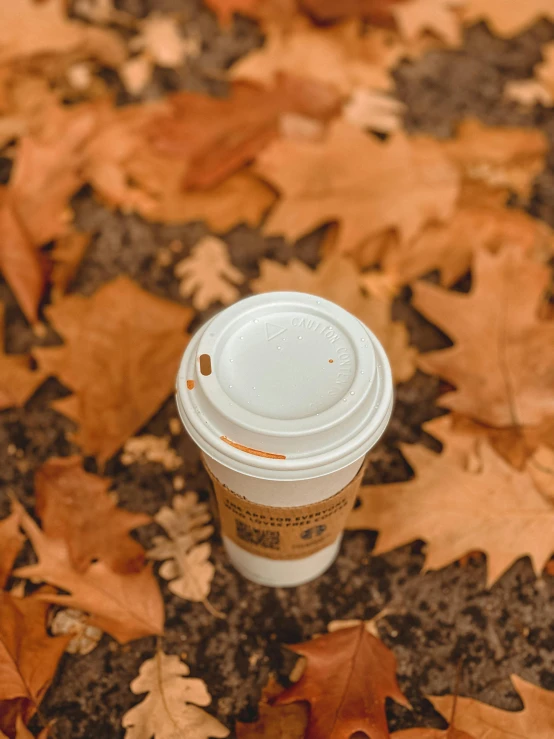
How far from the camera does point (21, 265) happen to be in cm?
189

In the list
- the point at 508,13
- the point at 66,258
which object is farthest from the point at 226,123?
the point at 508,13

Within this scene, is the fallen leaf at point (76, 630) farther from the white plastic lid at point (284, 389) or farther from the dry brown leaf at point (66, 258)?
the dry brown leaf at point (66, 258)

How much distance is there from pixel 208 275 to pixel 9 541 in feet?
3.04

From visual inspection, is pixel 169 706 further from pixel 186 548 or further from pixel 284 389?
pixel 284 389

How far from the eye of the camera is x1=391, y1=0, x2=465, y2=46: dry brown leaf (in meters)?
2.58

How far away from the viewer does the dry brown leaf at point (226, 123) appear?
84.2 inches

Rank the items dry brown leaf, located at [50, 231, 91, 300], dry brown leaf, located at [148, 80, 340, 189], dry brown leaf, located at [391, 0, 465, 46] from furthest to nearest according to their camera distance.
→ 1. dry brown leaf, located at [391, 0, 465, 46]
2. dry brown leaf, located at [148, 80, 340, 189]
3. dry brown leaf, located at [50, 231, 91, 300]

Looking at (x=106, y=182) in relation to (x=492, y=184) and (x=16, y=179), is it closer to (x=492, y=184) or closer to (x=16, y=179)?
(x=16, y=179)

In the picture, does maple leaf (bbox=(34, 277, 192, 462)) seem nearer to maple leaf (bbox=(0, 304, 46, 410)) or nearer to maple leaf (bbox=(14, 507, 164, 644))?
maple leaf (bbox=(0, 304, 46, 410))

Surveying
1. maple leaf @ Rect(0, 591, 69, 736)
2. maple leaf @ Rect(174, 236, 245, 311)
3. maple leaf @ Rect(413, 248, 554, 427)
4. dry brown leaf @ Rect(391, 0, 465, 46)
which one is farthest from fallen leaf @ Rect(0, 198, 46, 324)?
dry brown leaf @ Rect(391, 0, 465, 46)

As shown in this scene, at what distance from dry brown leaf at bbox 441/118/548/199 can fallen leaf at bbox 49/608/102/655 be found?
68.4 inches

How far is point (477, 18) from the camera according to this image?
2.67 m

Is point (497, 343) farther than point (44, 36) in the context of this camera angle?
No

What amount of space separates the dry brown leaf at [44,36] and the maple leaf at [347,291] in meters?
1.18
